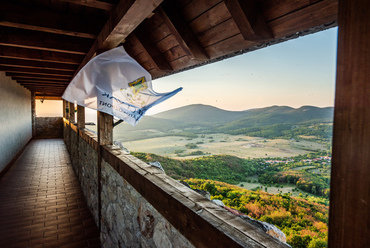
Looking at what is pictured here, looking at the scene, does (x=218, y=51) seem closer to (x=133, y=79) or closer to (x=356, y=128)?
(x=133, y=79)

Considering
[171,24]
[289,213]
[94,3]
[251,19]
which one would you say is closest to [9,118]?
[94,3]

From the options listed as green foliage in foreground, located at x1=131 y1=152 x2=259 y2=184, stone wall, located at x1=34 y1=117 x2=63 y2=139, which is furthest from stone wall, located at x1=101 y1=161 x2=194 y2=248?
stone wall, located at x1=34 y1=117 x2=63 y2=139

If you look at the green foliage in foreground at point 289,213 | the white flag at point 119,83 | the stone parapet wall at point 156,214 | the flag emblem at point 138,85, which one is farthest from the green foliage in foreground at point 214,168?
the flag emblem at point 138,85

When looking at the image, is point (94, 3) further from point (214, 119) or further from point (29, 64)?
point (214, 119)

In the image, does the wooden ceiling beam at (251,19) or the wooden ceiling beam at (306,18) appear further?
the wooden ceiling beam at (251,19)

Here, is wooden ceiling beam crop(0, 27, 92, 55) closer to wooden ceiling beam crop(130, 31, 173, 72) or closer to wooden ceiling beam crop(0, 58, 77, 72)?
wooden ceiling beam crop(130, 31, 173, 72)

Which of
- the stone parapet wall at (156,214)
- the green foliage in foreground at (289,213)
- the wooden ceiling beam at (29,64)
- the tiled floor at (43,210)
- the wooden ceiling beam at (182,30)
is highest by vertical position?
the wooden ceiling beam at (29,64)

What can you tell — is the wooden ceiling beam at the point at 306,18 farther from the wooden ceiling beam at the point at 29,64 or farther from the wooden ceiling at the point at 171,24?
the wooden ceiling beam at the point at 29,64
